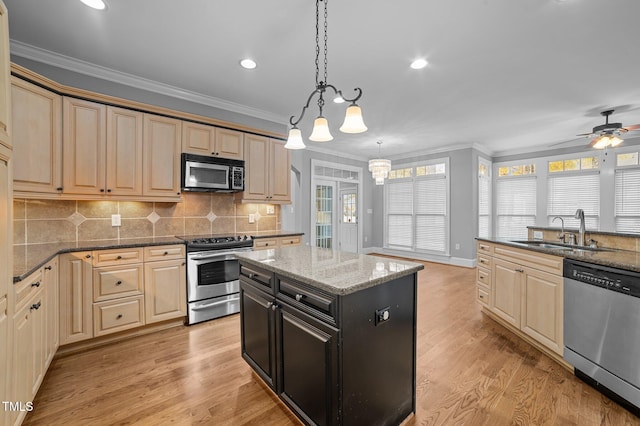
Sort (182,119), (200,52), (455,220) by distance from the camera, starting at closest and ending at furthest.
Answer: (200,52) → (182,119) → (455,220)

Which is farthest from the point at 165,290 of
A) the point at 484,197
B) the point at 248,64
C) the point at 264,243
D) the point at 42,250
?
the point at 484,197

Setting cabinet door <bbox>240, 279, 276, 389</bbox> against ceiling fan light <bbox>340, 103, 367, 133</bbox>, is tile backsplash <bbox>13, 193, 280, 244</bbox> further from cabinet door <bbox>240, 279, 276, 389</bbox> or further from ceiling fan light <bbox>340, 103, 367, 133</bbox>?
ceiling fan light <bbox>340, 103, 367, 133</bbox>

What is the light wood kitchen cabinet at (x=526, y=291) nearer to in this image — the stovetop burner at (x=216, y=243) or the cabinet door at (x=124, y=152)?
the stovetop burner at (x=216, y=243)

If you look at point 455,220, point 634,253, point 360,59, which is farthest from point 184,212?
point 455,220

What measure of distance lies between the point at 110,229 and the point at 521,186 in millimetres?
7844

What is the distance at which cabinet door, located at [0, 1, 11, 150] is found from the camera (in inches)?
53.1

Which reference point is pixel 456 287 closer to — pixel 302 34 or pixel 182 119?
pixel 302 34

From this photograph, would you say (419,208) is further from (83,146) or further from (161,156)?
(83,146)

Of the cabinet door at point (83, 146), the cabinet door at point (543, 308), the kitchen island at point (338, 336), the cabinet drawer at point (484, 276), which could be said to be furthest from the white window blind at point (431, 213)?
the cabinet door at point (83, 146)

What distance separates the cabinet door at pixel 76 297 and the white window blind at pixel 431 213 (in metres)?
6.35

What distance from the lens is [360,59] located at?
2.75 m

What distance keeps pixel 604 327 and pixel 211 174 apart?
153 inches

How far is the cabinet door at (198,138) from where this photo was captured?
3355mm

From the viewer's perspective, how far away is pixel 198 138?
3445 mm
